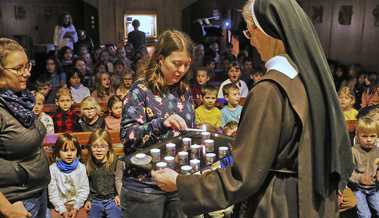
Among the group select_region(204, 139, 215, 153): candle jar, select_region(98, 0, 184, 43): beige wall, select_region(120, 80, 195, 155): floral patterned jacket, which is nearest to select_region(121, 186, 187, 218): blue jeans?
select_region(120, 80, 195, 155): floral patterned jacket

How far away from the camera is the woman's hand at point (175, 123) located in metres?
2.28

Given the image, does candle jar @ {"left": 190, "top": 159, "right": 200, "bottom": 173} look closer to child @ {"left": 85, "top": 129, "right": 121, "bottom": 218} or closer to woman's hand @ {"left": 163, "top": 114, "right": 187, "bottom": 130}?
woman's hand @ {"left": 163, "top": 114, "right": 187, "bottom": 130}

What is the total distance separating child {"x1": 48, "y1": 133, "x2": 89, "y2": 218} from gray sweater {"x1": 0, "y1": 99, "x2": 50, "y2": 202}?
117 cm

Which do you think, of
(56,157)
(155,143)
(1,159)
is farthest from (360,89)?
(1,159)

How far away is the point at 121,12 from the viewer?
1318cm

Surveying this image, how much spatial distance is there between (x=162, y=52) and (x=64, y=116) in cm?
313

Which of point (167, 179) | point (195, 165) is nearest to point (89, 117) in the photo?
point (195, 165)

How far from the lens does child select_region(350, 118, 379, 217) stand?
392 centimetres

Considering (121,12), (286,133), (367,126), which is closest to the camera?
(286,133)

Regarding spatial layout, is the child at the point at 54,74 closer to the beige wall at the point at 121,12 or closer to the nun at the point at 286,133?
the beige wall at the point at 121,12

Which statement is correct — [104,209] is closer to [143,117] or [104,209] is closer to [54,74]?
[143,117]

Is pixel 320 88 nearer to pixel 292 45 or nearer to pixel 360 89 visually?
pixel 292 45

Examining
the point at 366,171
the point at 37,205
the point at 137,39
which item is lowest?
the point at 366,171

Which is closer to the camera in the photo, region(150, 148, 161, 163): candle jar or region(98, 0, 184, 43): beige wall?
region(150, 148, 161, 163): candle jar
